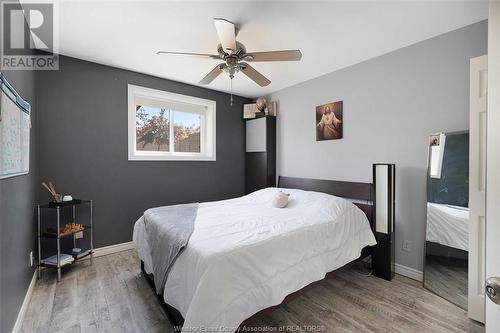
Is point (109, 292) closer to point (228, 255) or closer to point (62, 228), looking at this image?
point (62, 228)

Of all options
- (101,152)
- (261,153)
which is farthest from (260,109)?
(101,152)

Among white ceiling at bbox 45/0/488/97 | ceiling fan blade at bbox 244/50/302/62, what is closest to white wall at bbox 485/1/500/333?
ceiling fan blade at bbox 244/50/302/62

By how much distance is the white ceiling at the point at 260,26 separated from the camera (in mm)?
1857

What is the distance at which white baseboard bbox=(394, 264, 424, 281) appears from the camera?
2424 mm

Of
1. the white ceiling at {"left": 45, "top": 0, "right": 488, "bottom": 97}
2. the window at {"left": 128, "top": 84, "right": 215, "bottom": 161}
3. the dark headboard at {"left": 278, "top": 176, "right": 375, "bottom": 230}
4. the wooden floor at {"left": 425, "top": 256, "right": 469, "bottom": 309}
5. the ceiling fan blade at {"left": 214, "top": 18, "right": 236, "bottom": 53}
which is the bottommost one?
the wooden floor at {"left": 425, "top": 256, "right": 469, "bottom": 309}

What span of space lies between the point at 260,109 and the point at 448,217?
299 cm

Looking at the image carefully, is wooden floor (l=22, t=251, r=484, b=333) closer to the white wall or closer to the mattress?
the mattress

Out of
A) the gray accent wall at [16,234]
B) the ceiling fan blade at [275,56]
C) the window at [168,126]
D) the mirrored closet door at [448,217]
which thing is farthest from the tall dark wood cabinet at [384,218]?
the gray accent wall at [16,234]

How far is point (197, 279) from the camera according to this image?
4.47 ft

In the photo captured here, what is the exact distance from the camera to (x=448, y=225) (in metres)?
2.12

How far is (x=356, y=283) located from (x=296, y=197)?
44.6 inches

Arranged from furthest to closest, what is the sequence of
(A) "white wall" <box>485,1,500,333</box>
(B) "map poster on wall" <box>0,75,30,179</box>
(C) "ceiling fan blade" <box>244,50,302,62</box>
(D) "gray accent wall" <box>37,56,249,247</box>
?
1. (D) "gray accent wall" <box>37,56,249,247</box>
2. (C) "ceiling fan blade" <box>244,50,302,62</box>
3. (B) "map poster on wall" <box>0,75,30,179</box>
4. (A) "white wall" <box>485,1,500,333</box>

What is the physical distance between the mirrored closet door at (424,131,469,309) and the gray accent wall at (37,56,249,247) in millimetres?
3198

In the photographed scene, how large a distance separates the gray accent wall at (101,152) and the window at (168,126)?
104 millimetres
